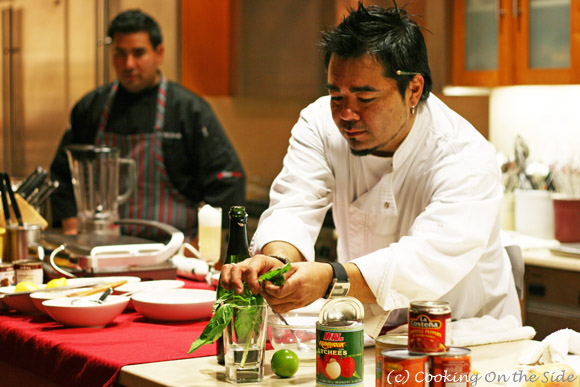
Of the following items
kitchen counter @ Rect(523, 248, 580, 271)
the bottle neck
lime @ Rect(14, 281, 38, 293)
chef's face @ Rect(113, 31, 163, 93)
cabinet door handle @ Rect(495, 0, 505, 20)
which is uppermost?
cabinet door handle @ Rect(495, 0, 505, 20)

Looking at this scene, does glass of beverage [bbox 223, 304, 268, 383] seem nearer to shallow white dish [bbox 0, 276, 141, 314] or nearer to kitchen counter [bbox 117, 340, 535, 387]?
kitchen counter [bbox 117, 340, 535, 387]

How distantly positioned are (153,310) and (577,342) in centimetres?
91

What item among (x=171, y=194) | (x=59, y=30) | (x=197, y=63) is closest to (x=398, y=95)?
(x=171, y=194)

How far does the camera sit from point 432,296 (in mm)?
1770

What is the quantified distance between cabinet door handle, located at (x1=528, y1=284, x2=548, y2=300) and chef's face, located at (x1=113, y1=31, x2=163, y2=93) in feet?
5.94

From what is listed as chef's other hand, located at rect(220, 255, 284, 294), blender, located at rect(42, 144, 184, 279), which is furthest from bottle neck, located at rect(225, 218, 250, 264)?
blender, located at rect(42, 144, 184, 279)

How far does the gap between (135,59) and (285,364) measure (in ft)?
7.81

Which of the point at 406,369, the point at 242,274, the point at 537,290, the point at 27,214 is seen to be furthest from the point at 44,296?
the point at 537,290

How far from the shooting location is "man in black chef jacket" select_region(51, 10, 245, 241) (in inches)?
141

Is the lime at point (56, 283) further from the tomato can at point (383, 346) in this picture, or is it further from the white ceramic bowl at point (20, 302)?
the tomato can at point (383, 346)

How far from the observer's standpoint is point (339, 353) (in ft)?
A: 4.38

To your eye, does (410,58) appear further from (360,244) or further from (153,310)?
(153,310)

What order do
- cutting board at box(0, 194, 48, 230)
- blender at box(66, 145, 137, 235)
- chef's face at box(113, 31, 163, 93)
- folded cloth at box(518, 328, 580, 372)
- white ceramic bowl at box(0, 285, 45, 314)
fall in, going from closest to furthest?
folded cloth at box(518, 328, 580, 372) → white ceramic bowl at box(0, 285, 45, 314) → cutting board at box(0, 194, 48, 230) → blender at box(66, 145, 137, 235) → chef's face at box(113, 31, 163, 93)

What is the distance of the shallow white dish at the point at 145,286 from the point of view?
81.1 inches
